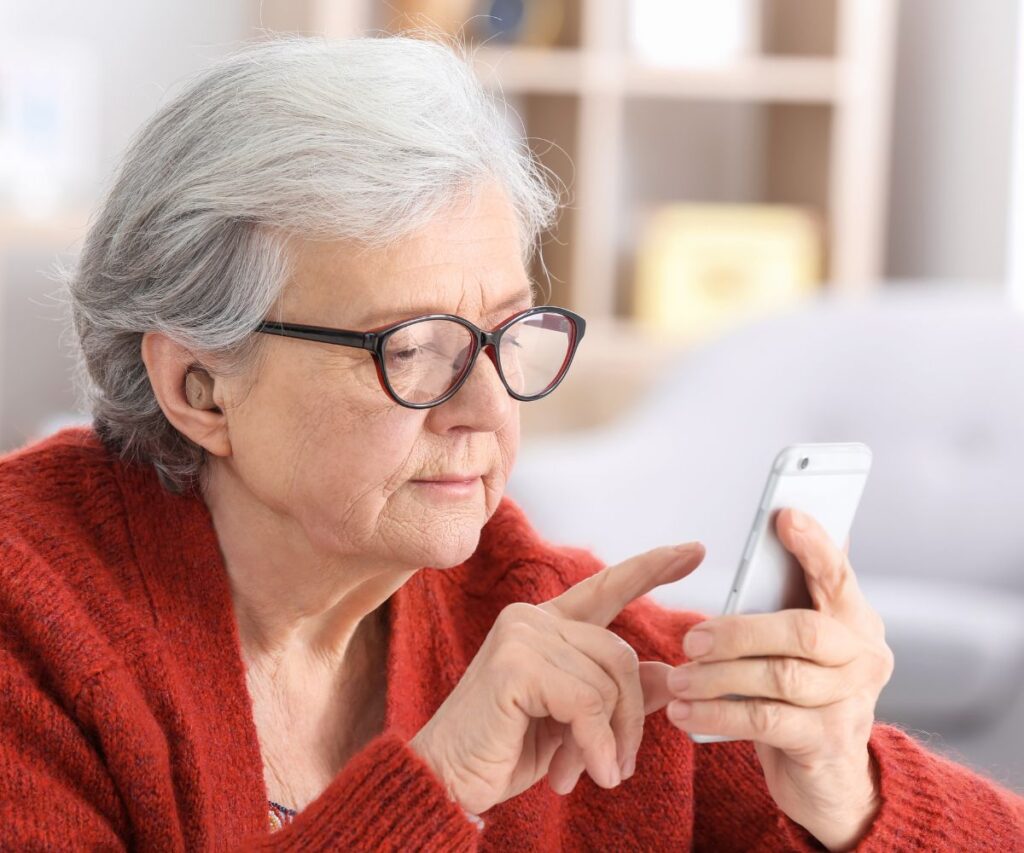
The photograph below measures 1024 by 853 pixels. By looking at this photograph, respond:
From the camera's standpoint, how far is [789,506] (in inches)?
39.8

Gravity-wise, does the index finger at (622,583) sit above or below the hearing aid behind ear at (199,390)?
below

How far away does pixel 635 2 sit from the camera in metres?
3.88

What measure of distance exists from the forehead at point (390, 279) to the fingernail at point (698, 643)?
0.28 metres

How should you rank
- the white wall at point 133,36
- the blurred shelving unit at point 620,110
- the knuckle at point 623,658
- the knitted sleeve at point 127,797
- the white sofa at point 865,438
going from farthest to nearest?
the white wall at point 133,36
the blurred shelving unit at point 620,110
the white sofa at point 865,438
the knuckle at point 623,658
the knitted sleeve at point 127,797

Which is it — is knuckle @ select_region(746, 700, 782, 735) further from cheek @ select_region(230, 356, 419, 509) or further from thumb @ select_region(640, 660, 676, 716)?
cheek @ select_region(230, 356, 419, 509)

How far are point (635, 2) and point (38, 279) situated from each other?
1.70m

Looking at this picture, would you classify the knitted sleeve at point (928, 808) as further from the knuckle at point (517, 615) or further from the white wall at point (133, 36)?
the white wall at point (133, 36)

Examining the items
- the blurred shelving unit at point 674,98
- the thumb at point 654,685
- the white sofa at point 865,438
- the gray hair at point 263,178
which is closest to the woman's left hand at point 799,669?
the thumb at point 654,685

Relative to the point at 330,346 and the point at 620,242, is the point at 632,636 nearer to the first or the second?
the point at 330,346

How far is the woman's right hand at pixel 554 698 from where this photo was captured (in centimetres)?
101

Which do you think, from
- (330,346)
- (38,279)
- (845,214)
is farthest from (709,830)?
(845,214)

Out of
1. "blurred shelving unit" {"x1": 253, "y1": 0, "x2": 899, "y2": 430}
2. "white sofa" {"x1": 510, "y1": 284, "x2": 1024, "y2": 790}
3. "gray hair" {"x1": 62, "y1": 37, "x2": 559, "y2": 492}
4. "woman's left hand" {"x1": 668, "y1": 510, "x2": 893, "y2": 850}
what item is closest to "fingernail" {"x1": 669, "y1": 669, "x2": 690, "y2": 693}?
"woman's left hand" {"x1": 668, "y1": 510, "x2": 893, "y2": 850}

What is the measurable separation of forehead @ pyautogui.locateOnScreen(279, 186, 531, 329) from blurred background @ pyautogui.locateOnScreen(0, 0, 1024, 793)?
1.67 meters

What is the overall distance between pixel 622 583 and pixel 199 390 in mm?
359
